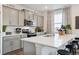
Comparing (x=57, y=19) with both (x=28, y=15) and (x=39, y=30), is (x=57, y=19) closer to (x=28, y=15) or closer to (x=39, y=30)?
(x=39, y=30)

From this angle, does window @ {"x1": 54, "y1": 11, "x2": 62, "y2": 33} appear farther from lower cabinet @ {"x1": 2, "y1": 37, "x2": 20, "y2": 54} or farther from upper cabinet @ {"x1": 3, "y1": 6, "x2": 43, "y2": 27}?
lower cabinet @ {"x1": 2, "y1": 37, "x2": 20, "y2": 54}

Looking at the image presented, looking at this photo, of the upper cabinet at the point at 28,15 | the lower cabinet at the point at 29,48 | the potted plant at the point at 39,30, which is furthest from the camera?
the potted plant at the point at 39,30

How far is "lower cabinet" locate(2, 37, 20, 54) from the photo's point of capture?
332 cm

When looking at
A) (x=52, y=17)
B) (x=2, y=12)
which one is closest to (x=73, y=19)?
(x=52, y=17)

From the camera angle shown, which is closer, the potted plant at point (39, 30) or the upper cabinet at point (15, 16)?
the upper cabinet at point (15, 16)

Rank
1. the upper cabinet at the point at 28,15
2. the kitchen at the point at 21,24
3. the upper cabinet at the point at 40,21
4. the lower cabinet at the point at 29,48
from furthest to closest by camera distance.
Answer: the upper cabinet at the point at 40,21, the upper cabinet at the point at 28,15, the kitchen at the point at 21,24, the lower cabinet at the point at 29,48

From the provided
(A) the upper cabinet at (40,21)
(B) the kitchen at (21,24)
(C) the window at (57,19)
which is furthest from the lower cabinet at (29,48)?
(C) the window at (57,19)

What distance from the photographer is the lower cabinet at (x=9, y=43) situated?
3.32m

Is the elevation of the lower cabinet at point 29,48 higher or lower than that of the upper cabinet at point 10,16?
lower

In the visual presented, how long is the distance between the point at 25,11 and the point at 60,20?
58.2 inches

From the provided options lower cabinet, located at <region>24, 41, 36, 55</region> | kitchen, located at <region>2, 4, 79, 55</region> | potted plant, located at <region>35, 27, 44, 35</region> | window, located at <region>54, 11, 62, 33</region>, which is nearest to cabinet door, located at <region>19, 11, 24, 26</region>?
kitchen, located at <region>2, 4, 79, 55</region>

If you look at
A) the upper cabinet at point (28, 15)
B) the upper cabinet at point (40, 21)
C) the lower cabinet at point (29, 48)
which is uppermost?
the upper cabinet at point (28, 15)

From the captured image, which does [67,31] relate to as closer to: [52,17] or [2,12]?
[52,17]

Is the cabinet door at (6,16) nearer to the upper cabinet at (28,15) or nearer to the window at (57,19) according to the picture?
the upper cabinet at (28,15)
